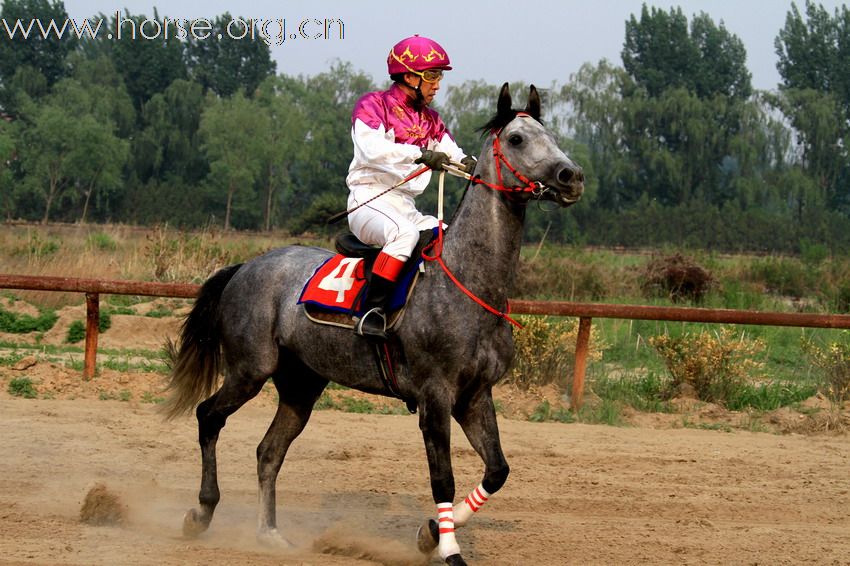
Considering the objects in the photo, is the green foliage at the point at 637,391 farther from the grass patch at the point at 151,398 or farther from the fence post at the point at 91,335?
the fence post at the point at 91,335

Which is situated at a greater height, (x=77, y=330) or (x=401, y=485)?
(x=401, y=485)

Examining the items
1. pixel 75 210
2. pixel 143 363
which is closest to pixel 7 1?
pixel 75 210

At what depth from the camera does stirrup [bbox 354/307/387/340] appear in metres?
5.33

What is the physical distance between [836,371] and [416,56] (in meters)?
6.93

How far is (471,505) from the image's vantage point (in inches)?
209

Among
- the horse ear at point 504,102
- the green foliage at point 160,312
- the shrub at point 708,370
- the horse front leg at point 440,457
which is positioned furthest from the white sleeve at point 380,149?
the green foliage at point 160,312

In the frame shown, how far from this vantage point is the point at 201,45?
7531cm

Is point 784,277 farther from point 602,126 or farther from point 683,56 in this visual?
point 683,56

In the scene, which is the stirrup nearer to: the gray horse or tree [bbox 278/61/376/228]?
the gray horse

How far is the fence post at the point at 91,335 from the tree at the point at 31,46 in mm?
56799

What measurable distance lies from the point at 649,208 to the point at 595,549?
46594mm

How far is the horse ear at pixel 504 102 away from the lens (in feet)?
16.7

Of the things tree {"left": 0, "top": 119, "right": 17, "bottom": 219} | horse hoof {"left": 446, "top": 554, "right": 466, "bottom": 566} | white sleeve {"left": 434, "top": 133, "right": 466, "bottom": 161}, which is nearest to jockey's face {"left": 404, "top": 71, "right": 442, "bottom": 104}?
white sleeve {"left": 434, "top": 133, "right": 466, "bottom": 161}

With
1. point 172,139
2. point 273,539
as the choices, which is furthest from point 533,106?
point 172,139
